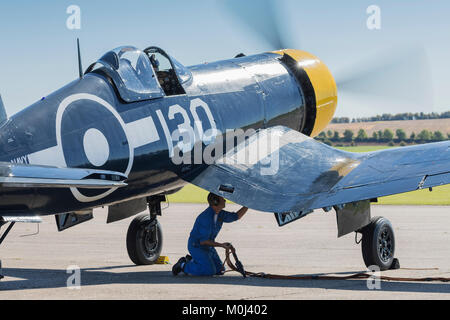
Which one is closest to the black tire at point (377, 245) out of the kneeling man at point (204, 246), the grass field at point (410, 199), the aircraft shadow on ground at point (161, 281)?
the aircraft shadow on ground at point (161, 281)

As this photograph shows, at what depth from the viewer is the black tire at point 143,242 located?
41.7ft

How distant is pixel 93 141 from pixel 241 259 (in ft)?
14.9

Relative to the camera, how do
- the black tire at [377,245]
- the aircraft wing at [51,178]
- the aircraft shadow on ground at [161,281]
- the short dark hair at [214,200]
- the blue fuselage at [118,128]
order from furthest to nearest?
the black tire at [377,245] → the short dark hair at [214,200] → the aircraft shadow on ground at [161,281] → the blue fuselage at [118,128] → the aircraft wing at [51,178]

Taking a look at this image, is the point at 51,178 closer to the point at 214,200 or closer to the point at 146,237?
the point at 214,200

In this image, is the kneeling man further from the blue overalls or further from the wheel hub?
the wheel hub

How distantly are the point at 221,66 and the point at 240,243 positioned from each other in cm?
460

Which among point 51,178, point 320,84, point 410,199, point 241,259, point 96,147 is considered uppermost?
point 320,84

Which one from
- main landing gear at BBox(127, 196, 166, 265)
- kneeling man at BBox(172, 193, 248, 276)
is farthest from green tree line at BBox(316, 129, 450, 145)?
kneeling man at BBox(172, 193, 248, 276)

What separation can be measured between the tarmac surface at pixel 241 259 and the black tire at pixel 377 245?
0.24 meters

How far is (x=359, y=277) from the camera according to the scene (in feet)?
33.2

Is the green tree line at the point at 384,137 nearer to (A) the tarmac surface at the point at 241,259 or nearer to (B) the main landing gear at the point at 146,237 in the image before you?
(A) the tarmac surface at the point at 241,259

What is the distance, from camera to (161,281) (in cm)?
1012

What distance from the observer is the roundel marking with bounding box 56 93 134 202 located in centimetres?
941

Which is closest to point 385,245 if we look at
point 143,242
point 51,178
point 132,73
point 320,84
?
point 320,84
